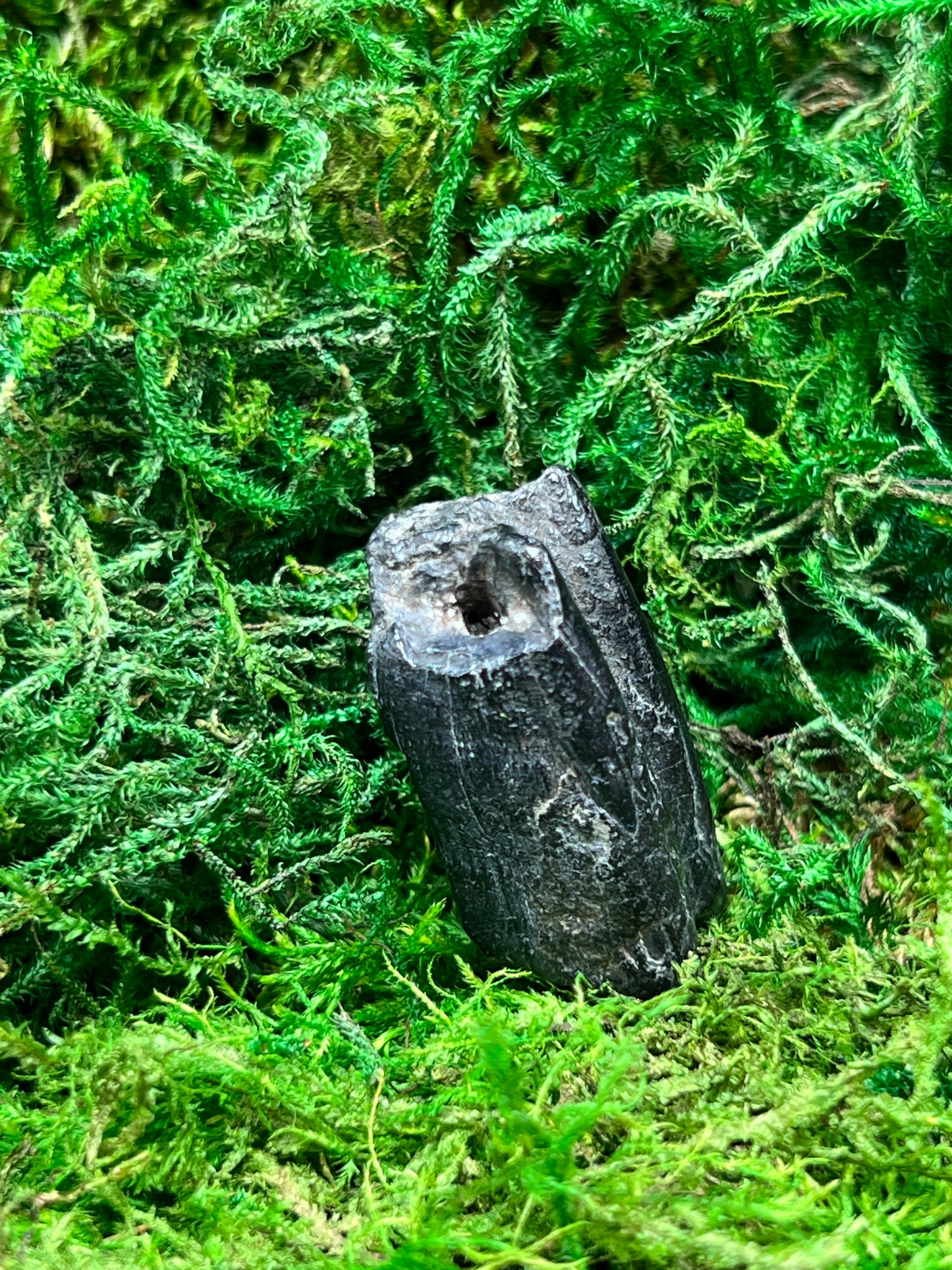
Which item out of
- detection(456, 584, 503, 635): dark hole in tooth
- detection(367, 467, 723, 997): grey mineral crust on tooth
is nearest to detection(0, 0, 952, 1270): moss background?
detection(367, 467, 723, 997): grey mineral crust on tooth

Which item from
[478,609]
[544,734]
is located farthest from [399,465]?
[544,734]

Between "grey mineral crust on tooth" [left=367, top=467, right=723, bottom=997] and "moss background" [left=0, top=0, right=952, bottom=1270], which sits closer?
"grey mineral crust on tooth" [left=367, top=467, right=723, bottom=997]

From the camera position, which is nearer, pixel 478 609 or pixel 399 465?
pixel 478 609

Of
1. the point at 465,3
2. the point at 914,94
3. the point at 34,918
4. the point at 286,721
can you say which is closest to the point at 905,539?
the point at 914,94

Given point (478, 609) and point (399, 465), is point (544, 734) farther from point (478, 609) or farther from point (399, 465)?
point (399, 465)

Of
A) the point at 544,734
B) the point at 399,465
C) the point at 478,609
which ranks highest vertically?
the point at 399,465

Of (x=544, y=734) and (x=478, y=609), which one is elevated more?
(x=478, y=609)

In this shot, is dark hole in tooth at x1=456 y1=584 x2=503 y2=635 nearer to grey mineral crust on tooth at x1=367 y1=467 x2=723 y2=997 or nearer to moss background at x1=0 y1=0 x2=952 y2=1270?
grey mineral crust on tooth at x1=367 y1=467 x2=723 y2=997

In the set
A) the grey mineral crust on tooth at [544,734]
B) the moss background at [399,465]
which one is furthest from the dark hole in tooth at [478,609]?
the moss background at [399,465]
